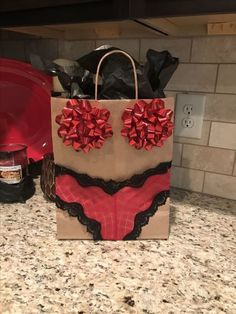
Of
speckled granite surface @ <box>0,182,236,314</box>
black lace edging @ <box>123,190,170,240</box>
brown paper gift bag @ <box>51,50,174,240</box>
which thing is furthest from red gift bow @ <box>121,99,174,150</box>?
speckled granite surface @ <box>0,182,236,314</box>

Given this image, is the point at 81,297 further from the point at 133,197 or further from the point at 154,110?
the point at 154,110

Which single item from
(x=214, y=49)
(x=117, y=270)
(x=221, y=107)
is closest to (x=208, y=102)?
(x=221, y=107)

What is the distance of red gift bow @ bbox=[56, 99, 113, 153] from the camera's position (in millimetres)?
547

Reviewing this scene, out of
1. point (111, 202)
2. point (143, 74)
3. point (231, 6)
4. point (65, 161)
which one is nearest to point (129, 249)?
point (111, 202)

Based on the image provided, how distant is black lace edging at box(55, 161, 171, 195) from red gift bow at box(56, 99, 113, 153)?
0.22ft

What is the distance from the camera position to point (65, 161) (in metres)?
0.60

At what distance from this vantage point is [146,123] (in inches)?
22.0

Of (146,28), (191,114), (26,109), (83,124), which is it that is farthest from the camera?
(26,109)

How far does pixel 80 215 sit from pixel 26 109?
20.7 inches

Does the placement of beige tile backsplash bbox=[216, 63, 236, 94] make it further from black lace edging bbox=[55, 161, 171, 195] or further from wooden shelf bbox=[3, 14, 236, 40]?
black lace edging bbox=[55, 161, 171, 195]

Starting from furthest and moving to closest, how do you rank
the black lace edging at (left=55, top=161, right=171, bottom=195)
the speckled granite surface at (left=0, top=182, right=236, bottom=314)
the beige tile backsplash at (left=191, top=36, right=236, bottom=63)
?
the beige tile backsplash at (left=191, top=36, right=236, bottom=63) < the black lace edging at (left=55, top=161, right=171, bottom=195) < the speckled granite surface at (left=0, top=182, right=236, bottom=314)

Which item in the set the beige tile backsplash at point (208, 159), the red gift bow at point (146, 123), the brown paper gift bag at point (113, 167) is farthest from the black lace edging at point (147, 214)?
the beige tile backsplash at point (208, 159)

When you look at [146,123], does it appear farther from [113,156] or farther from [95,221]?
[95,221]

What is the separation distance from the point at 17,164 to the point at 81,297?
43 centimetres
